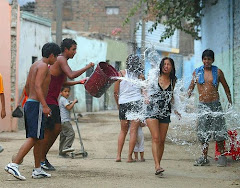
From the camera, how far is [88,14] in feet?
121

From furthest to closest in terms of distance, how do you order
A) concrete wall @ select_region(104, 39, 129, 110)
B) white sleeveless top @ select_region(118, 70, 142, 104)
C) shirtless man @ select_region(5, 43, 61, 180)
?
concrete wall @ select_region(104, 39, 129, 110)
white sleeveless top @ select_region(118, 70, 142, 104)
shirtless man @ select_region(5, 43, 61, 180)

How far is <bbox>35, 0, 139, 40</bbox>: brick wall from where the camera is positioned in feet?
121

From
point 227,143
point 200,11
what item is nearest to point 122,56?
point 200,11

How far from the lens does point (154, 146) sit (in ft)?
26.2

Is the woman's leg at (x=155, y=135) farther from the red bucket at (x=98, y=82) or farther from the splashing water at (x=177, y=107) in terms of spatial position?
the red bucket at (x=98, y=82)

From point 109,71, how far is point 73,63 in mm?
17924

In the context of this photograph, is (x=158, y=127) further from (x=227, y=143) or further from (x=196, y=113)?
(x=227, y=143)

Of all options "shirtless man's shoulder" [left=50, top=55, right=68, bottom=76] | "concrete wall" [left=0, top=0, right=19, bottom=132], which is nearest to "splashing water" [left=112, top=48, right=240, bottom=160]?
"shirtless man's shoulder" [left=50, top=55, right=68, bottom=76]

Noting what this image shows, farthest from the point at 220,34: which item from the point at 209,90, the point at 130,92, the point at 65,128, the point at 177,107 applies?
the point at 177,107

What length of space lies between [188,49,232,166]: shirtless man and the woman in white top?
35.6 inches

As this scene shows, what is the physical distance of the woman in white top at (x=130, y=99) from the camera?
9.24 m

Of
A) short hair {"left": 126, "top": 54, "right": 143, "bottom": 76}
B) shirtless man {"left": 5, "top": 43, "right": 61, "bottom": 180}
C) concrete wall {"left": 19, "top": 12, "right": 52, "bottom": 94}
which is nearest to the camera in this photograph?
shirtless man {"left": 5, "top": 43, "right": 61, "bottom": 180}

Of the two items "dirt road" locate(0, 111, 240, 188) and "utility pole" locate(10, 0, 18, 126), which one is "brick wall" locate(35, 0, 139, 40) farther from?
"dirt road" locate(0, 111, 240, 188)

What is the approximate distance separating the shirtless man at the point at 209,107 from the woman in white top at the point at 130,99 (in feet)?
2.96
